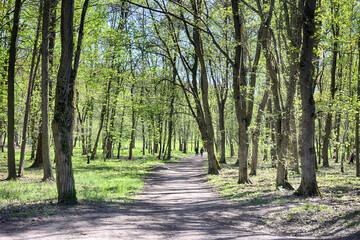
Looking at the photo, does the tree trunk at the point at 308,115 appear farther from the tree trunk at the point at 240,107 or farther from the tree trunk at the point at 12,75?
the tree trunk at the point at 12,75

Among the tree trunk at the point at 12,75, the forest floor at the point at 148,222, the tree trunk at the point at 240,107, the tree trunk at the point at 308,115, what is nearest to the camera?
the forest floor at the point at 148,222

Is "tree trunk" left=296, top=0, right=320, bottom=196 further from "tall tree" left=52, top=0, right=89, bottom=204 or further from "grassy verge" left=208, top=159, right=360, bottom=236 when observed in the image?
"tall tree" left=52, top=0, right=89, bottom=204

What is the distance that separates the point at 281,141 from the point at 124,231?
318 inches

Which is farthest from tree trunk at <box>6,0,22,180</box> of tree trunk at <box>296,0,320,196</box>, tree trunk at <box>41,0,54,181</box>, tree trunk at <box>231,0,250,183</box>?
tree trunk at <box>296,0,320,196</box>

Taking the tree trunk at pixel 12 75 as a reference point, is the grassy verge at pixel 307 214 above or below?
below

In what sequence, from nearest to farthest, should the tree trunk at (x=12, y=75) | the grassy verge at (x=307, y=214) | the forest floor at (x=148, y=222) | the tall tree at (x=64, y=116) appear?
the forest floor at (x=148, y=222)
the grassy verge at (x=307, y=214)
the tall tree at (x=64, y=116)
the tree trunk at (x=12, y=75)

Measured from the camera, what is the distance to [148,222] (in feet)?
21.9

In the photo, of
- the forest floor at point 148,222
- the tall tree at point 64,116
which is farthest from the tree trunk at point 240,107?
the tall tree at point 64,116

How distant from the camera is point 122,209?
8.20 meters

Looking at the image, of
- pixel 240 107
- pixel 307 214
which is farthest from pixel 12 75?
pixel 307 214

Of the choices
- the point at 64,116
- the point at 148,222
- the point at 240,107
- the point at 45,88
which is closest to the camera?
the point at 148,222

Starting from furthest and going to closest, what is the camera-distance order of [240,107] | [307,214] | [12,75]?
[240,107] → [12,75] → [307,214]

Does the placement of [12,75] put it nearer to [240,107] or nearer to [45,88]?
[45,88]

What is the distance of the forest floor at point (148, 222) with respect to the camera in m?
5.48
